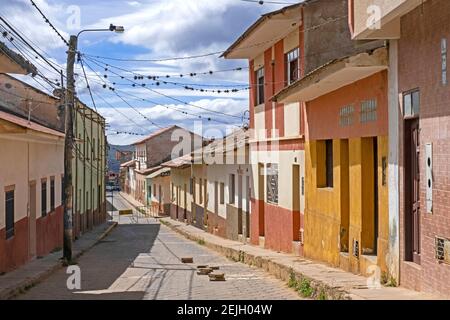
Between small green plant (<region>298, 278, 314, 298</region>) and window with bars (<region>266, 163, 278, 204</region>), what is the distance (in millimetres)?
7504

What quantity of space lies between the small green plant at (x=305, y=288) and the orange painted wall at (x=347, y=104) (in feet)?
8.31

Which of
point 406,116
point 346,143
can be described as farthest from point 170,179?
point 406,116

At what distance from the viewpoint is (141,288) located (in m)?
12.5

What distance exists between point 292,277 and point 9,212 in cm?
688

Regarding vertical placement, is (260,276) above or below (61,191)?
below

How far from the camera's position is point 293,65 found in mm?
17047

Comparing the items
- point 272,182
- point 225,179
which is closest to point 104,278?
point 272,182

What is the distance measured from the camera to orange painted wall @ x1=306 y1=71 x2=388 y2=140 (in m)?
10.3

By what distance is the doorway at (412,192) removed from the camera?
352 inches

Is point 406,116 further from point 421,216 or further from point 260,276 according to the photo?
point 260,276

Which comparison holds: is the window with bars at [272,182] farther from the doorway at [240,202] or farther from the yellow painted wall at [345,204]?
the doorway at [240,202]

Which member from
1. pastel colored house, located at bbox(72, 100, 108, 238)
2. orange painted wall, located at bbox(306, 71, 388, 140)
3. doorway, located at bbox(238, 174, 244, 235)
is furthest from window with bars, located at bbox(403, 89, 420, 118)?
pastel colored house, located at bbox(72, 100, 108, 238)

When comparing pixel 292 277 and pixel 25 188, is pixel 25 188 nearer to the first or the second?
pixel 25 188

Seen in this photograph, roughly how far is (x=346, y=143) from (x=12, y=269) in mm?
7874
